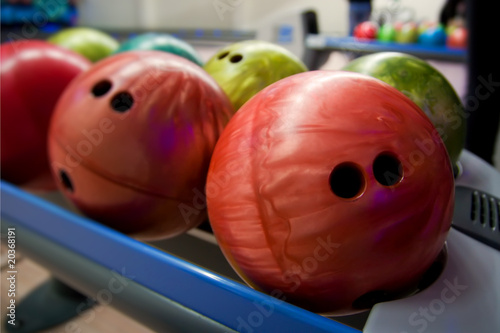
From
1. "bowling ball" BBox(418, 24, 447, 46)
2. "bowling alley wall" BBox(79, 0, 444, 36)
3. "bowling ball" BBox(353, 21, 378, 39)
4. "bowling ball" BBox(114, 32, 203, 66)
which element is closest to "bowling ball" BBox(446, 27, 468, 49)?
→ "bowling ball" BBox(418, 24, 447, 46)

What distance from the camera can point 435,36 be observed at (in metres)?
3.43

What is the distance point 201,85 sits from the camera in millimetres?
863

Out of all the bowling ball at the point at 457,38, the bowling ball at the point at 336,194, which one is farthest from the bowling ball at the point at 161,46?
the bowling ball at the point at 457,38

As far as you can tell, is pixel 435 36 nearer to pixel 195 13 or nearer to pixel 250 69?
pixel 250 69

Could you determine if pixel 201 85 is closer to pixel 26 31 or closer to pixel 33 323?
pixel 33 323

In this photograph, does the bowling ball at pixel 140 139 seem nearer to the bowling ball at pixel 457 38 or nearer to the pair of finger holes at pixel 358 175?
the pair of finger holes at pixel 358 175

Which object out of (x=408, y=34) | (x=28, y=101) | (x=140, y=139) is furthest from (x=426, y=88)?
(x=408, y=34)

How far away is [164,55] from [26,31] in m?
5.57

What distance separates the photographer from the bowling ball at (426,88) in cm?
88

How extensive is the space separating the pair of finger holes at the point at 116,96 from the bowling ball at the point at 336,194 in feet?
0.92

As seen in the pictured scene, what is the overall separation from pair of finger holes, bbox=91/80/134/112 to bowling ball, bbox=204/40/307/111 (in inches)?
9.1

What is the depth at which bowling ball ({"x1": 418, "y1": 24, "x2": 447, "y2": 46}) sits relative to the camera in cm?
343

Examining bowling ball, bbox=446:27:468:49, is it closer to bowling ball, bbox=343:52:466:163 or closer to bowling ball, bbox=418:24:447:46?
bowling ball, bbox=418:24:447:46

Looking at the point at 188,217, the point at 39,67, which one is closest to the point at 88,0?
the point at 39,67
